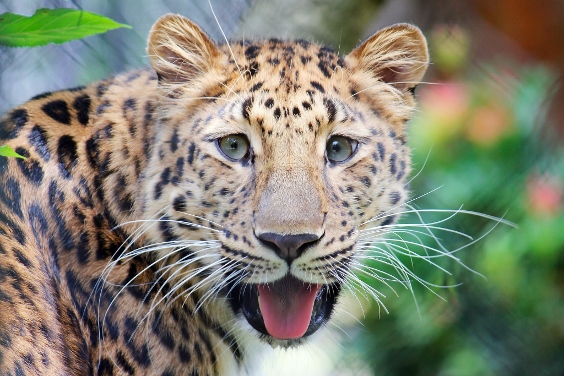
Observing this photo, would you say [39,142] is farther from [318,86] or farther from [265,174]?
[318,86]

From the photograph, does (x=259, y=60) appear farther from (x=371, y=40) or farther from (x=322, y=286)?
(x=322, y=286)

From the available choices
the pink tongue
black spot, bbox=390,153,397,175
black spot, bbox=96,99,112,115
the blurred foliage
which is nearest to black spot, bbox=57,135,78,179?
black spot, bbox=96,99,112,115

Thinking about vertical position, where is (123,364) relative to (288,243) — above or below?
below

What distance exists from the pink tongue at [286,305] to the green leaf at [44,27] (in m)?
1.51

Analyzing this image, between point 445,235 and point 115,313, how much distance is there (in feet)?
10.3

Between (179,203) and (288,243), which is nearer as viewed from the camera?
(288,243)

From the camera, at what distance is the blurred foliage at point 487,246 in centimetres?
566

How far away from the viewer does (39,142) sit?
11.0 feet

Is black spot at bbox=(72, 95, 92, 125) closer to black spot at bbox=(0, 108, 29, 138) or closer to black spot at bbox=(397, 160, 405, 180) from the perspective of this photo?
black spot at bbox=(0, 108, 29, 138)

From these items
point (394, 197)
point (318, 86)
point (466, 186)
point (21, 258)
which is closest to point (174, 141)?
point (318, 86)

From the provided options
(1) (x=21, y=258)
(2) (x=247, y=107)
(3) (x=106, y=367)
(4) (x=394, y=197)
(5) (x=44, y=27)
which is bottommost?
(3) (x=106, y=367)

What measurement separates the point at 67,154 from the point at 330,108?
1.25m

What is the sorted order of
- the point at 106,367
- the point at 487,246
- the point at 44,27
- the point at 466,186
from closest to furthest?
the point at 44,27 < the point at 106,367 < the point at 466,186 < the point at 487,246

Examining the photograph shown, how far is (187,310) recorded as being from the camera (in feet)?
11.6
